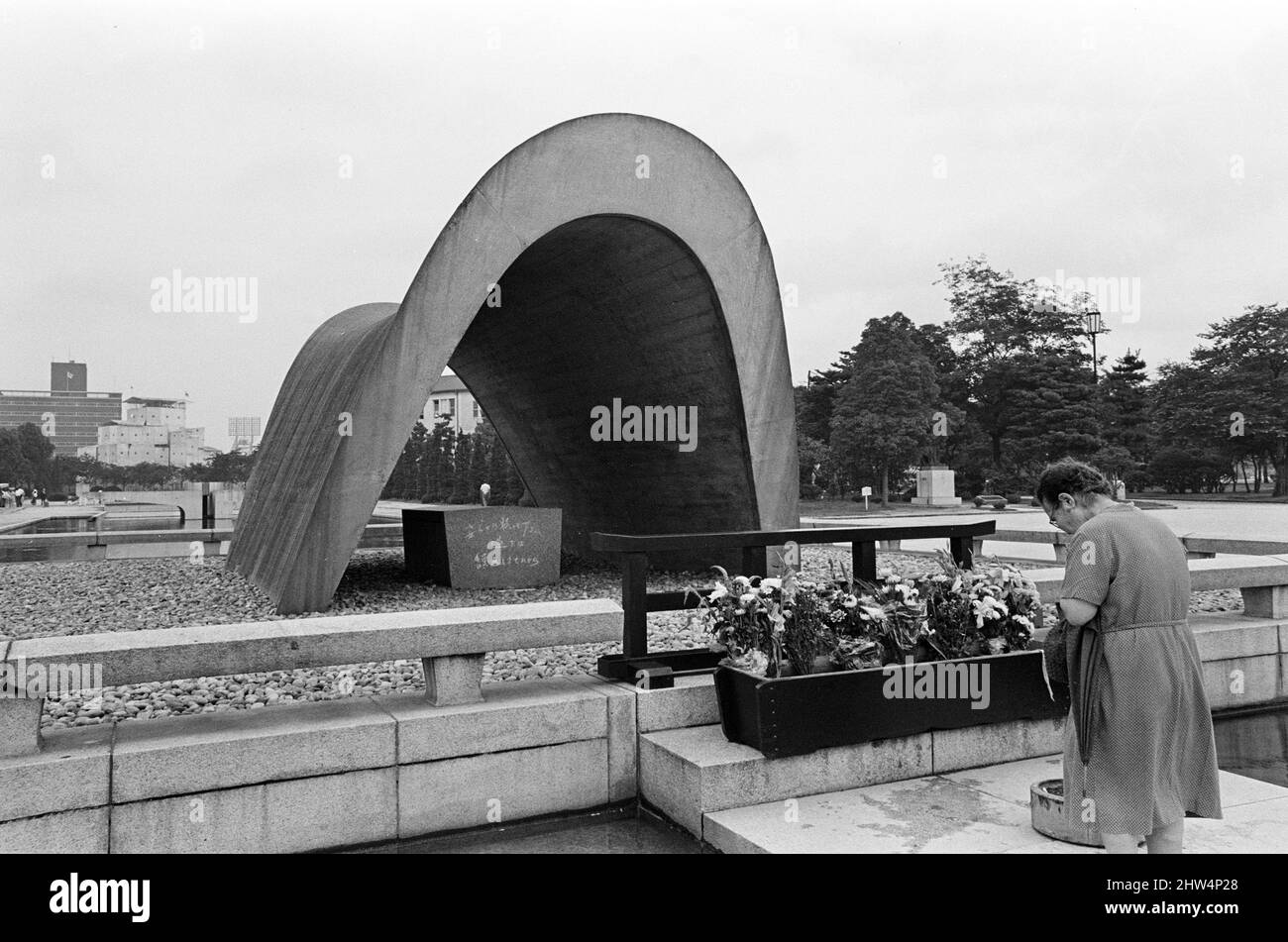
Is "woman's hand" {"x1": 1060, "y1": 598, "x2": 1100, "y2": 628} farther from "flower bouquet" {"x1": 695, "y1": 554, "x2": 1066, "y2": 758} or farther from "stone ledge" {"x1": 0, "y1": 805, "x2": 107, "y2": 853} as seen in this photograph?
"stone ledge" {"x1": 0, "y1": 805, "x2": 107, "y2": 853}

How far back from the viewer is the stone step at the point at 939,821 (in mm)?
3918

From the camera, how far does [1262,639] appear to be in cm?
698

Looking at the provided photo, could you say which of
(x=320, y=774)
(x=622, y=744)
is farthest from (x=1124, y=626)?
(x=320, y=774)

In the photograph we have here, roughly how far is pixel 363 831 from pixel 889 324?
46.4 m

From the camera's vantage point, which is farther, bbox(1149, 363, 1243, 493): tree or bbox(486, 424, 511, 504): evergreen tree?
bbox(486, 424, 511, 504): evergreen tree

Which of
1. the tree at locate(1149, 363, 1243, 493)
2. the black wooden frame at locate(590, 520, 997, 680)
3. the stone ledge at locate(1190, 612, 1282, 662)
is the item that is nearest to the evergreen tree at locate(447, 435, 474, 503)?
the tree at locate(1149, 363, 1243, 493)

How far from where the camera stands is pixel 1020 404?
4722 centimetres

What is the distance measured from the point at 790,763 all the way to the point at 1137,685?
5.61 ft

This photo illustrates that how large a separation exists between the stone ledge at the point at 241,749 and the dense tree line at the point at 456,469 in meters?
46.1

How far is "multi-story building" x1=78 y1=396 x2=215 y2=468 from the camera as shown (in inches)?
4252

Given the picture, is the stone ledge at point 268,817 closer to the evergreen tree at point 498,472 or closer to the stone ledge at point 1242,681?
the stone ledge at point 1242,681

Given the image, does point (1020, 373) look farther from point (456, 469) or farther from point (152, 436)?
point (152, 436)

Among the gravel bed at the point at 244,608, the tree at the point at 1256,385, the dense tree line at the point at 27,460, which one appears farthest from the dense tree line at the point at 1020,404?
the dense tree line at the point at 27,460

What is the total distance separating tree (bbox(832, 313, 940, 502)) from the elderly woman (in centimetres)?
4215
